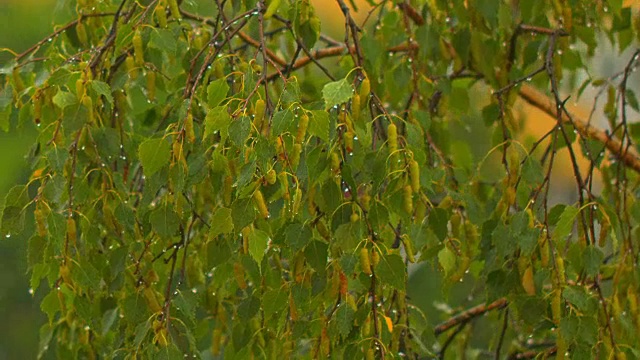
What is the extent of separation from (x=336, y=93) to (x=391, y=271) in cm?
19

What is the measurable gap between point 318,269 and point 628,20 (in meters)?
0.84

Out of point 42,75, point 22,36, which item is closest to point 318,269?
point 42,75

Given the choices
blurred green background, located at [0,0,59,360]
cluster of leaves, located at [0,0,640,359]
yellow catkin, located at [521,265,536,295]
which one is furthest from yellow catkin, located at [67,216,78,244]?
blurred green background, located at [0,0,59,360]

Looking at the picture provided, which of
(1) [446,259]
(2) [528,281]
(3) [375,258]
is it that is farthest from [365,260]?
(2) [528,281]

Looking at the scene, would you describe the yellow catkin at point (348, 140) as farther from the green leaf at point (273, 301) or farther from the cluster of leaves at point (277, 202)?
the green leaf at point (273, 301)

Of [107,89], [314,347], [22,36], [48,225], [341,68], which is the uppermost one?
[22,36]

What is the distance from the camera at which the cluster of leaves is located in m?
1.16

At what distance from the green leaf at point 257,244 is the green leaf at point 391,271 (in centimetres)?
12

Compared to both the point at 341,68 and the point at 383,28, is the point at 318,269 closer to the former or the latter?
the point at 341,68

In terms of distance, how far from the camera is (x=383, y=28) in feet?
6.02

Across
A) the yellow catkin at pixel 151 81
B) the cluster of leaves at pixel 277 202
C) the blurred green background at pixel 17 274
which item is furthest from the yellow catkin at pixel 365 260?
the blurred green background at pixel 17 274

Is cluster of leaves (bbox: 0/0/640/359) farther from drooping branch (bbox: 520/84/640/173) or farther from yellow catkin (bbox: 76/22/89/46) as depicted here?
drooping branch (bbox: 520/84/640/173)

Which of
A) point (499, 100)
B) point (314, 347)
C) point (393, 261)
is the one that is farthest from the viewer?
point (499, 100)

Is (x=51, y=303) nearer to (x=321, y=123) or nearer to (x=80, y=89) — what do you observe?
(x=80, y=89)
